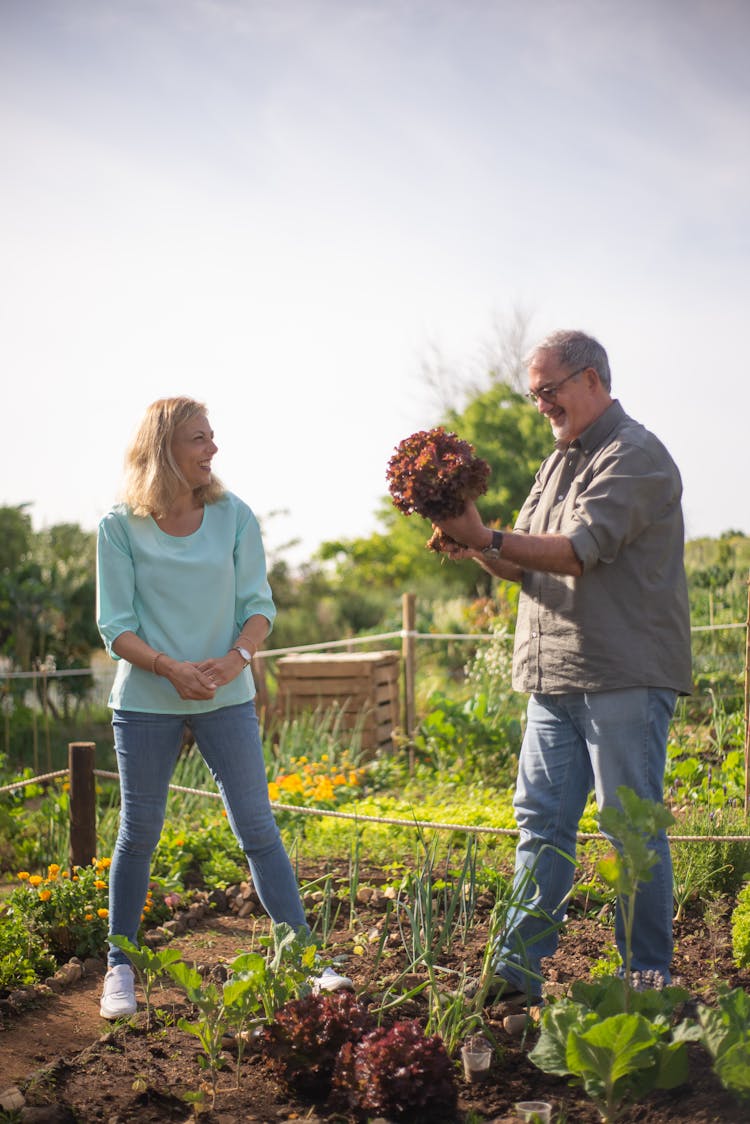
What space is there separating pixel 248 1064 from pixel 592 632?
4.87 ft

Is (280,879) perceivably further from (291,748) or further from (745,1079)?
(291,748)

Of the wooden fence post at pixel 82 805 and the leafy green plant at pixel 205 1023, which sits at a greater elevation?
the wooden fence post at pixel 82 805

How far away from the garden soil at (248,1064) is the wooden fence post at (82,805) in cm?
63

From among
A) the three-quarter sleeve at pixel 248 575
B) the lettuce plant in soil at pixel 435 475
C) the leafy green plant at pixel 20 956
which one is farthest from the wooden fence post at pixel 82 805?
the lettuce plant in soil at pixel 435 475

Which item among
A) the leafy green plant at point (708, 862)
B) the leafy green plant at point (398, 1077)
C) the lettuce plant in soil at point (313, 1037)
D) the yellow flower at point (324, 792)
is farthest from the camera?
the yellow flower at point (324, 792)

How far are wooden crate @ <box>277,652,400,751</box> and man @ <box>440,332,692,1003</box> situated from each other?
4209 mm

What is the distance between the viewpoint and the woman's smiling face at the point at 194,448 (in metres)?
3.38

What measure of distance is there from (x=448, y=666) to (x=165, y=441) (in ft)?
26.9

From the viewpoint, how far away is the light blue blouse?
10.9ft

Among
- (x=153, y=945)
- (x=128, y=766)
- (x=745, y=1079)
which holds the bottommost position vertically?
(x=153, y=945)

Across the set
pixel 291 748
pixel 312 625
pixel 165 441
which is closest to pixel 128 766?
pixel 165 441

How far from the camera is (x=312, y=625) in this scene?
14797 millimetres

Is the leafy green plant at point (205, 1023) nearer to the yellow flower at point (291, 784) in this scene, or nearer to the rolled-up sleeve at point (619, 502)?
the rolled-up sleeve at point (619, 502)

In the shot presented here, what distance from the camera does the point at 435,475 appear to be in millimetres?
3037
